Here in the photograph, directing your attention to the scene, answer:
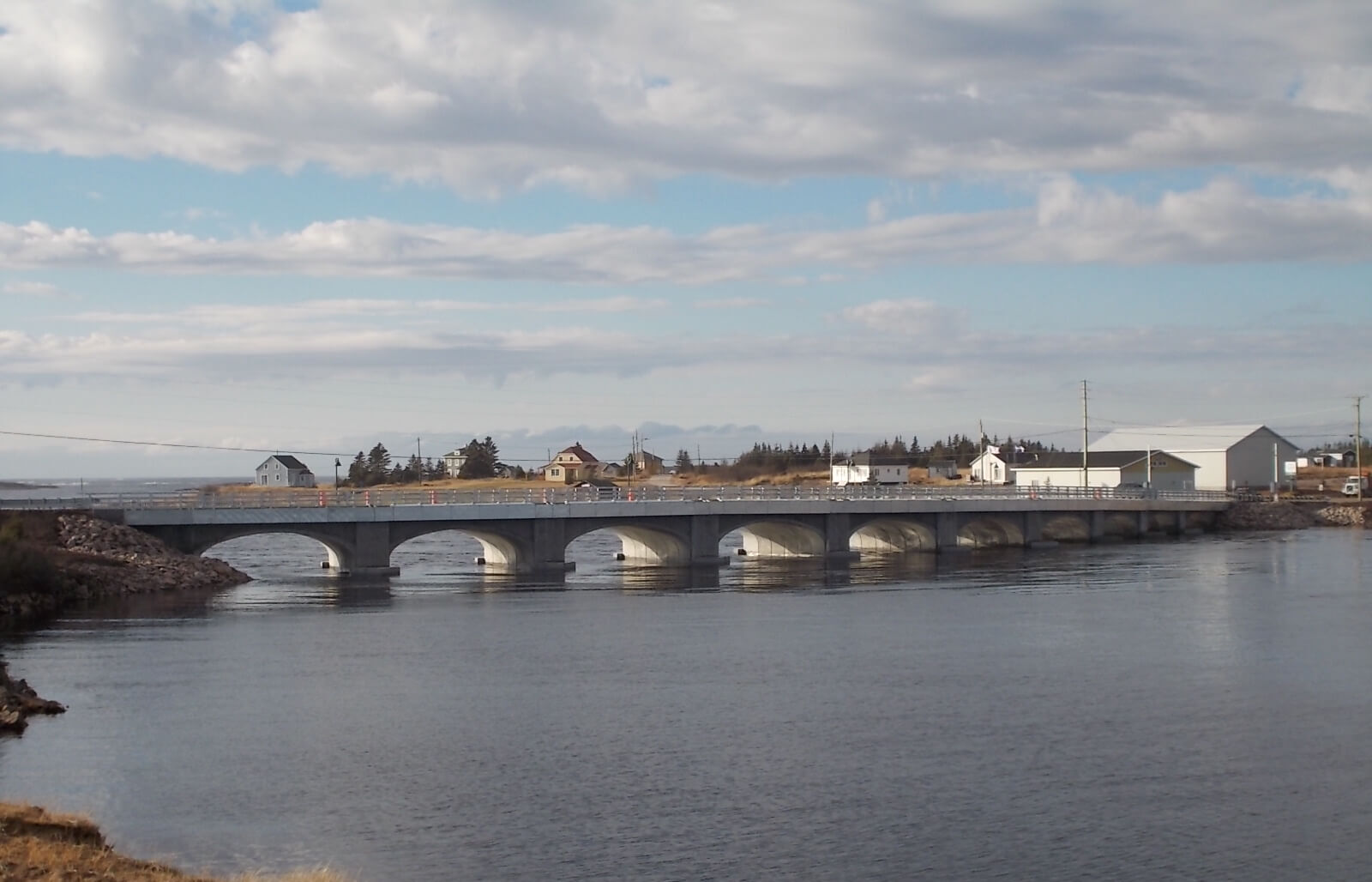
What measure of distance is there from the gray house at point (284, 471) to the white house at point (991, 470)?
63950 millimetres

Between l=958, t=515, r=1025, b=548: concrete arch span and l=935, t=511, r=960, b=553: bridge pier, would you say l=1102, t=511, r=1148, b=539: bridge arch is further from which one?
l=935, t=511, r=960, b=553: bridge pier

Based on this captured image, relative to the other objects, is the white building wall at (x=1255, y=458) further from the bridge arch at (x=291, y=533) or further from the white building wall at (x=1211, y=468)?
the bridge arch at (x=291, y=533)

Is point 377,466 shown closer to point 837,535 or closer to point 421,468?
point 421,468

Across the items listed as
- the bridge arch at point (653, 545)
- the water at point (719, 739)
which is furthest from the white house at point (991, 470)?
the water at point (719, 739)

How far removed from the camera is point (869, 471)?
147m

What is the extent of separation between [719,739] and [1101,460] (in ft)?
345

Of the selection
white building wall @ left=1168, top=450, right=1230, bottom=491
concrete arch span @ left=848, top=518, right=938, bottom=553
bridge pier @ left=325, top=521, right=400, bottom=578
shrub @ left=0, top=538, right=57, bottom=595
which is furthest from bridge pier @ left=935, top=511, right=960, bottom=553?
shrub @ left=0, top=538, right=57, bottom=595

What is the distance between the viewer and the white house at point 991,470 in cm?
14250

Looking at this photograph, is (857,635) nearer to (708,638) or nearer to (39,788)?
(708,638)

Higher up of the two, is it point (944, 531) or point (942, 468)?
point (942, 468)

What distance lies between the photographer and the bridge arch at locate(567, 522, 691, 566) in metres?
77.8

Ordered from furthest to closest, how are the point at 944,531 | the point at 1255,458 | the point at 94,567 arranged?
the point at 1255,458 → the point at 944,531 → the point at 94,567

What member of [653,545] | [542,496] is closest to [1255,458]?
[653,545]

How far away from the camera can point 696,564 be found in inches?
3036
